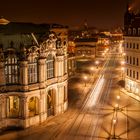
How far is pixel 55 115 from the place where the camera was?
225 feet

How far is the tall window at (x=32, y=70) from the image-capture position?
203 ft

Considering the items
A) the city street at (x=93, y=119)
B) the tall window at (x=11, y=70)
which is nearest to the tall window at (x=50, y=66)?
the tall window at (x=11, y=70)

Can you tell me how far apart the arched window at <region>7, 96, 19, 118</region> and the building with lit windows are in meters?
31.7

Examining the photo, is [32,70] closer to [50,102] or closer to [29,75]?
[29,75]

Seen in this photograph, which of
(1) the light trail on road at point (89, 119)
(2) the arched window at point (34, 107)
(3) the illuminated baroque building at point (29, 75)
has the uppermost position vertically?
(3) the illuminated baroque building at point (29, 75)

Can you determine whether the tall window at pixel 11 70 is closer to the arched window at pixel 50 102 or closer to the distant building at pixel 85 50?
the arched window at pixel 50 102

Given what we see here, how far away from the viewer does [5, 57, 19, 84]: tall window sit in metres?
60.3

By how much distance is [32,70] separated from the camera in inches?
2466

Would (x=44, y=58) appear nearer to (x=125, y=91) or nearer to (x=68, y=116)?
(x=68, y=116)

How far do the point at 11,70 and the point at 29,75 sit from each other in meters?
3.54

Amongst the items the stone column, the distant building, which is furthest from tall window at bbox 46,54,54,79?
the distant building

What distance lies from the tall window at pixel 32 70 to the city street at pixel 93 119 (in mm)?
8585

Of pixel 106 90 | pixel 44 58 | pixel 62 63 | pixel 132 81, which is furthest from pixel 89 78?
pixel 44 58

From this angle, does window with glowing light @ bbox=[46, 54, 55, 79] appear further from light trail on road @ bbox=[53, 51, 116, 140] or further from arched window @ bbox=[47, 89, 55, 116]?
light trail on road @ bbox=[53, 51, 116, 140]
